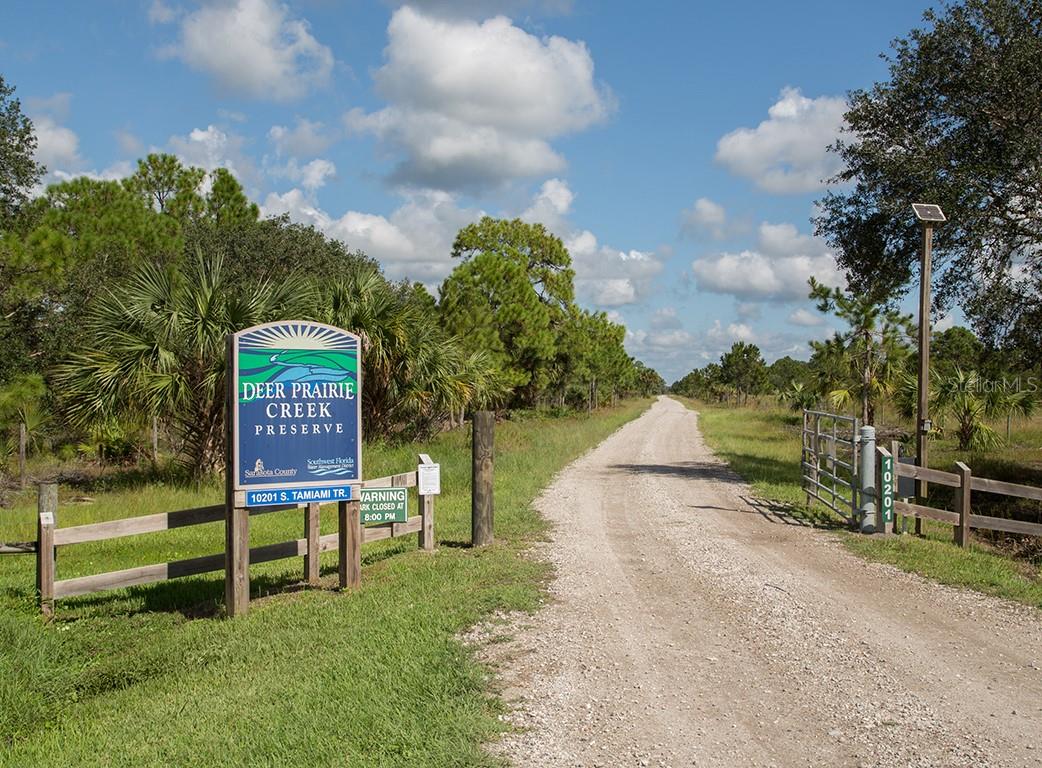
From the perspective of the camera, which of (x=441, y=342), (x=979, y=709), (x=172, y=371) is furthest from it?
(x=441, y=342)

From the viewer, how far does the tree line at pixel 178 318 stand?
15484 millimetres


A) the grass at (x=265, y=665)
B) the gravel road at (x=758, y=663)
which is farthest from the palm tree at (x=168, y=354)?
the gravel road at (x=758, y=663)

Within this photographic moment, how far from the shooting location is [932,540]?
36.7ft

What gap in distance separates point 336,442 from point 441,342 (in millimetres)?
13464

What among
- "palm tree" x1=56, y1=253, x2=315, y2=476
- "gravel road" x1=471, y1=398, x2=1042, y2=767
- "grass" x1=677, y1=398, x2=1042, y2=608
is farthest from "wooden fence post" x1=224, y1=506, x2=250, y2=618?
"palm tree" x1=56, y1=253, x2=315, y2=476

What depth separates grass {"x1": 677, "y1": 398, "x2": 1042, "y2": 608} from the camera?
28.0 feet

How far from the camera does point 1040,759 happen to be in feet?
14.2

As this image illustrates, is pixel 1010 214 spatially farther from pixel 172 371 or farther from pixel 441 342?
pixel 172 371

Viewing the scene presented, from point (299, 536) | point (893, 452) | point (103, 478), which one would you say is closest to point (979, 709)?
point (893, 452)

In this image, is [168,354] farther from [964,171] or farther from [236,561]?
[964,171]

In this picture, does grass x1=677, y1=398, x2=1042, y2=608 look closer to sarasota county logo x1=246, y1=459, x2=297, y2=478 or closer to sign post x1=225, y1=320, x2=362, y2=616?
sign post x1=225, y1=320, x2=362, y2=616

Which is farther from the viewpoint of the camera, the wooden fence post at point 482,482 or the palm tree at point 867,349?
the palm tree at point 867,349

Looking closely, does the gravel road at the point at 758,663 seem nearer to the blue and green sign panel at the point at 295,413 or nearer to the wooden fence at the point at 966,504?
the wooden fence at the point at 966,504

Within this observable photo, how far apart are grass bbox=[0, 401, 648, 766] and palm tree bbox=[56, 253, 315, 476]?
5.02m
